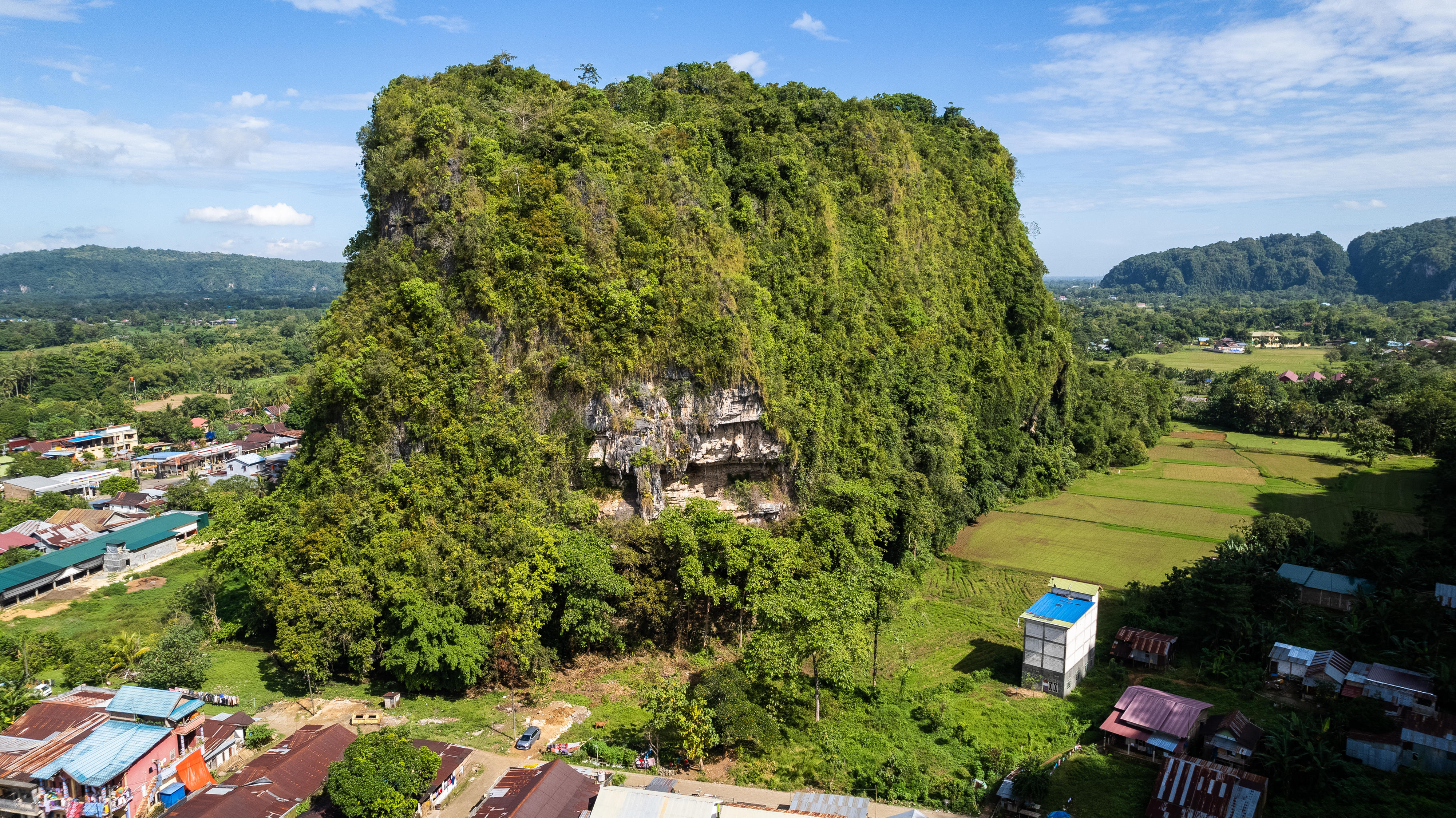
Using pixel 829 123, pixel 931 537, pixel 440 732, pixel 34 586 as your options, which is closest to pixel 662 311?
pixel 440 732

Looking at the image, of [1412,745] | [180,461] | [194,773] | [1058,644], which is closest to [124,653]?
[194,773]

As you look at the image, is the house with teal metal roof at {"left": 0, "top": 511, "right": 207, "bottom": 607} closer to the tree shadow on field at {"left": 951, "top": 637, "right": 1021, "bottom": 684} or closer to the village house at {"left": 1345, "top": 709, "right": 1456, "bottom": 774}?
the tree shadow on field at {"left": 951, "top": 637, "right": 1021, "bottom": 684}

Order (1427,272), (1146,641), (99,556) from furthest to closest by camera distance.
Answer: (1427,272), (99,556), (1146,641)

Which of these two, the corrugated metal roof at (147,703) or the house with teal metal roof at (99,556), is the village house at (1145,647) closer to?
the corrugated metal roof at (147,703)

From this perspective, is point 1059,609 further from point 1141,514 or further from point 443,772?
point 1141,514

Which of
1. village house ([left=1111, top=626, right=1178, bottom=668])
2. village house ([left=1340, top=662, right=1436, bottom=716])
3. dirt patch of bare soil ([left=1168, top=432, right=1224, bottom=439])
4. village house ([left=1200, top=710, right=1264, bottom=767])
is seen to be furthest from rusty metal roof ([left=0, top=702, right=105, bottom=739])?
dirt patch of bare soil ([left=1168, top=432, right=1224, bottom=439])

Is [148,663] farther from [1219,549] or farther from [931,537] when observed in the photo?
[1219,549]

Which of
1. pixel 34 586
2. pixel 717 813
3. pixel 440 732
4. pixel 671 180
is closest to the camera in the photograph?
pixel 717 813
